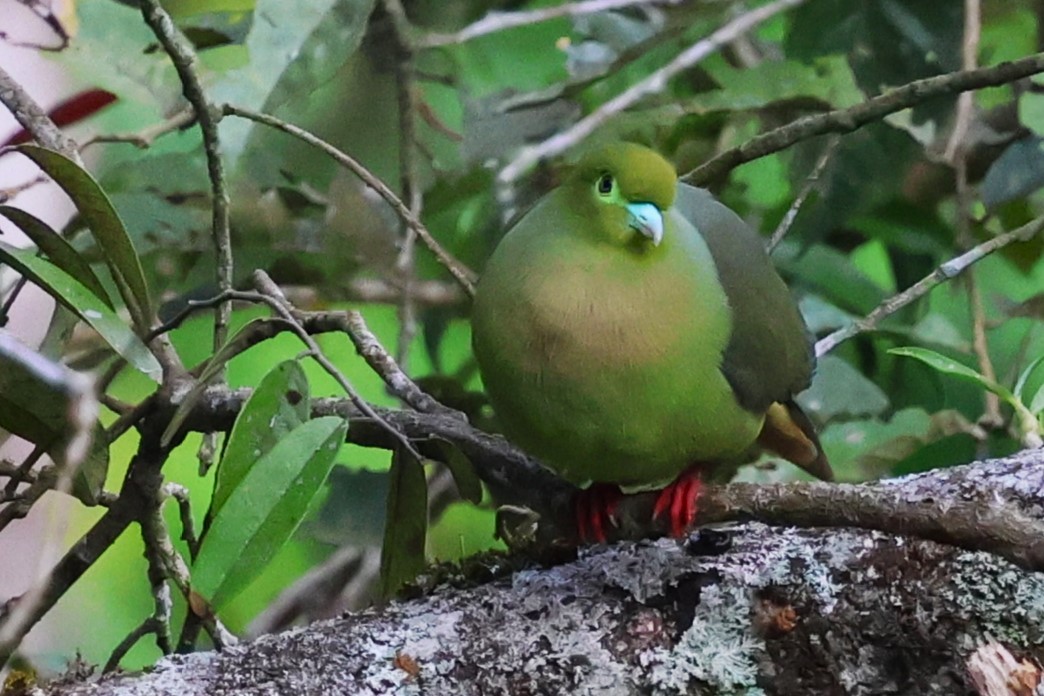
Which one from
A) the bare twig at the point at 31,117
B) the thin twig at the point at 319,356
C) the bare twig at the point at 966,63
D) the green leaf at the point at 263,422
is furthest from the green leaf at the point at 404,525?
the bare twig at the point at 966,63

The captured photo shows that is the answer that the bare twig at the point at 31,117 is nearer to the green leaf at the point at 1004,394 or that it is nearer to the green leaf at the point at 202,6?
the green leaf at the point at 202,6

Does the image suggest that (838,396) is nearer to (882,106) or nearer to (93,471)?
(882,106)

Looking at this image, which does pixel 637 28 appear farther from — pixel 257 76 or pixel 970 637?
pixel 970 637

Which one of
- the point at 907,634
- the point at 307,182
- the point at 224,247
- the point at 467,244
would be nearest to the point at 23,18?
the point at 307,182

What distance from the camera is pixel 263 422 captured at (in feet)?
3.33

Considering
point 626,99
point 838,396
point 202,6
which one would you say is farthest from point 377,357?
point 202,6

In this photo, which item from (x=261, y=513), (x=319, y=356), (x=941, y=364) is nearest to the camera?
(x=261, y=513)

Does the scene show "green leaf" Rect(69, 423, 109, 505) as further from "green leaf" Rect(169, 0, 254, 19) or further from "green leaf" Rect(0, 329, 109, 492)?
"green leaf" Rect(169, 0, 254, 19)

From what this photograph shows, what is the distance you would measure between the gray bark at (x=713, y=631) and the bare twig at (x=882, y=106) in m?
0.48

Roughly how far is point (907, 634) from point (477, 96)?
1.37 m

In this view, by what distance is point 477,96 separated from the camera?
217 cm

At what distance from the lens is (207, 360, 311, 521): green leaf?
983mm

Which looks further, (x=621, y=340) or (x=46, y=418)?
(x=621, y=340)

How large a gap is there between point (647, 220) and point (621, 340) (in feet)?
0.41
